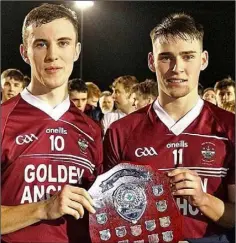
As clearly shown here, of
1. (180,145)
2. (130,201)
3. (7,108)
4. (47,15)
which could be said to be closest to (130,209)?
(130,201)

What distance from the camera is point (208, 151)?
150cm

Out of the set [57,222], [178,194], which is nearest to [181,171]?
[178,194]

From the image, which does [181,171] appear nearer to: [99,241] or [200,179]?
[200,179]

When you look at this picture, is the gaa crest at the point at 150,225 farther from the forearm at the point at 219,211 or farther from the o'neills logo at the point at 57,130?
the o'neills logo at the point at 57,130

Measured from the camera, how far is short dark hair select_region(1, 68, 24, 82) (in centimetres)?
153

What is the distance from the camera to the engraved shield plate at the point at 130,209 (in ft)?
4.77

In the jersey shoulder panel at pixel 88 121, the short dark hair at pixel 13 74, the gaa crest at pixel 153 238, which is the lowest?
the gaa crest at pixel 153 238

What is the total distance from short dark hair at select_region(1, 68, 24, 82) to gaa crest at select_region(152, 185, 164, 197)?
1.66 ft

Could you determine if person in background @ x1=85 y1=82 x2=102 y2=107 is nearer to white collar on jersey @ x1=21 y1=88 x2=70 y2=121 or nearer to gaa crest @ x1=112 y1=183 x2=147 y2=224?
white collar on jersey @ x1=21 y1=88 x2=70 y2=121

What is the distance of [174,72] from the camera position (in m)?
1.48

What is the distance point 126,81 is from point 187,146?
0.28 metres

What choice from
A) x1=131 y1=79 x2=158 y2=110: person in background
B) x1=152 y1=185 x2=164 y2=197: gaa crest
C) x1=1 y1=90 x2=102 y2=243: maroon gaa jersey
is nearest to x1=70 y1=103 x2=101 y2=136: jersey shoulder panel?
x1=1 y1=90 x2=102 y2=243: maroon gaa jersey

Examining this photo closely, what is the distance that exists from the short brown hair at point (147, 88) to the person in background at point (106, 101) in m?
0.09

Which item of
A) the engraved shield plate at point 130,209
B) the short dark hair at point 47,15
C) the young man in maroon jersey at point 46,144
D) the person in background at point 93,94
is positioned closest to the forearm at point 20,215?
the young man in maroon jersey at point 46,144
